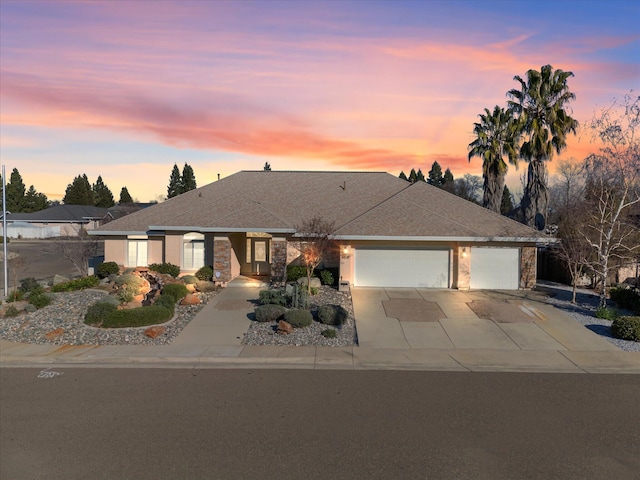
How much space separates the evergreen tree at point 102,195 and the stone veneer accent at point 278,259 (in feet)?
294

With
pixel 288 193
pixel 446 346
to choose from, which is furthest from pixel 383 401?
pixel 288 193

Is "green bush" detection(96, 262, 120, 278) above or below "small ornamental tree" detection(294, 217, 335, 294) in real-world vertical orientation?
below

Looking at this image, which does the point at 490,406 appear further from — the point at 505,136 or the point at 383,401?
the point at 505,136

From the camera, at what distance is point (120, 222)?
88.3 feet

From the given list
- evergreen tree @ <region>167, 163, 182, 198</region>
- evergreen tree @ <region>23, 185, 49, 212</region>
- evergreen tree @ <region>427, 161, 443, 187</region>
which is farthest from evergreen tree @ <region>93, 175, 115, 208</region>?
evergreen tree @ <region>427, 161, 443, 187</region>

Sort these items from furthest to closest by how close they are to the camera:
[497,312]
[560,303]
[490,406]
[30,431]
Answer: [560,303] → [497,312] → [490,406] → [30,431]

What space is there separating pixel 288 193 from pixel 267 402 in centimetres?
2069

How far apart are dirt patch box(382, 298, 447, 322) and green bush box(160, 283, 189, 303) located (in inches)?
339

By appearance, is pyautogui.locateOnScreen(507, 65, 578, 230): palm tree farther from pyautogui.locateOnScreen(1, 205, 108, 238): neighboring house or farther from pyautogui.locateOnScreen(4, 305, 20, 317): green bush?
pyautogui.locateOnScreen(1, 205, 108, 238): neighboring house

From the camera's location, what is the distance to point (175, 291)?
64.7 ft

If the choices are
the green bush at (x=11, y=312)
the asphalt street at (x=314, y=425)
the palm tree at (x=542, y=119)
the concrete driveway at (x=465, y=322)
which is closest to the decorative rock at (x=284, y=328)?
the concrete driveway at (x=465, y=322)

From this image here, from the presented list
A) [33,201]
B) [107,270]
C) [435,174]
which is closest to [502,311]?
[107,270]

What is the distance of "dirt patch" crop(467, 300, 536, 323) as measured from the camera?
17.8m

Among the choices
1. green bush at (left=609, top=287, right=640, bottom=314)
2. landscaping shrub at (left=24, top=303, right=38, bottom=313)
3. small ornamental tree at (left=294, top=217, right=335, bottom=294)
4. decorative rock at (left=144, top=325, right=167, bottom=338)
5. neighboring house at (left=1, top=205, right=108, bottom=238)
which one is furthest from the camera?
neighboring house at (left=1, top=205, right=108, bottom=238)
